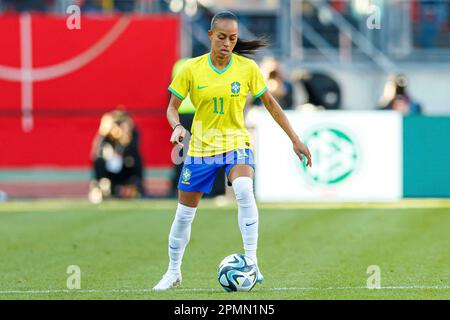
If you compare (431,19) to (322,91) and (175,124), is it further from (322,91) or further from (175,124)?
(175,124)

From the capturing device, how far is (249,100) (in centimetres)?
2180

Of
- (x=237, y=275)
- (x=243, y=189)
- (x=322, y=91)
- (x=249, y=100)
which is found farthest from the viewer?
(x=322, y=91)

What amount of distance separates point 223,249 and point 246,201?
3.74 meters

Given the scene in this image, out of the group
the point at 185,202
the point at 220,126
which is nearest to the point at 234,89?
the point at 220,126

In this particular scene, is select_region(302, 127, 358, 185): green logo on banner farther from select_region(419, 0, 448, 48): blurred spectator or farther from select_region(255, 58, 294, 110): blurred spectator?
select_region(419, 0, 448, 48): blurred spectator

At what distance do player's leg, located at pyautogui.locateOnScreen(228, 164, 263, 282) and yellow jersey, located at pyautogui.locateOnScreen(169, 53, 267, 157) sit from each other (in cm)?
20

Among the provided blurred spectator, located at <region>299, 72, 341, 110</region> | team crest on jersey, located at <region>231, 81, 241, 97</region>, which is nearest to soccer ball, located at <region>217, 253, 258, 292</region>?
team crest on jersey, located at <region>231, 81, 241, 97</region>

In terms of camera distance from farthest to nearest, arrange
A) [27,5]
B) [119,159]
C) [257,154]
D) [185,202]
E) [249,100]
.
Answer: [27,5]
[119,159]
[249,100]
[257,154]
[185,202]

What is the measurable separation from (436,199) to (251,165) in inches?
446

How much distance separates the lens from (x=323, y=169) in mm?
20688
